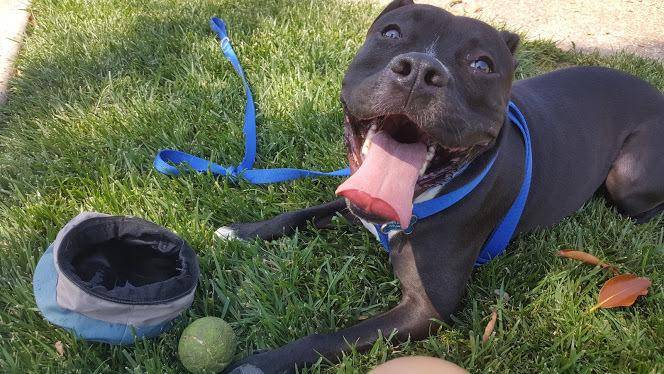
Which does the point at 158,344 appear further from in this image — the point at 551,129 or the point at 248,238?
the point at 551,129

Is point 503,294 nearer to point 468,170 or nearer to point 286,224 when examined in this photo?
point 468,170

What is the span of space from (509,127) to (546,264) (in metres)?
0.65

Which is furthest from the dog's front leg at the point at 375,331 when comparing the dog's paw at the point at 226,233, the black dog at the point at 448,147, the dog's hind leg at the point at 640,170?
the dog's hind leg at the point at 640,170

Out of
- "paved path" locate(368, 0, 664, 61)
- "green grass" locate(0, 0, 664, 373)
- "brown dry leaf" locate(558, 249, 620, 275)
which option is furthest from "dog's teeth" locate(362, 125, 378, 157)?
"paved path" locate(368, 0, 664, 61)

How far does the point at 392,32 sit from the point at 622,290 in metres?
1.46

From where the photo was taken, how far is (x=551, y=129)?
286 centimetres

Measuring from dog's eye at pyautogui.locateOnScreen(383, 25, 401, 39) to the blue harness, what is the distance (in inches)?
24.8

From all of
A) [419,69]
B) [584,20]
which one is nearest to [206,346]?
[419,69]

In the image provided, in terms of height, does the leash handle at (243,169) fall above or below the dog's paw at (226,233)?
above

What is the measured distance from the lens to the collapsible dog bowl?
2.04 metres

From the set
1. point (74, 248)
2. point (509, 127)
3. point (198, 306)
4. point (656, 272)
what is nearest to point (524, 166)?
point (509, 127)

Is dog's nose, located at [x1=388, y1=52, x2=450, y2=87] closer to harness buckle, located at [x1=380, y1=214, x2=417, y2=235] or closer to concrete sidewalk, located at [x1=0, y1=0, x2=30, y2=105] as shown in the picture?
harness buckle, located at [x1=380, y1=214, x2=417, y2=235]

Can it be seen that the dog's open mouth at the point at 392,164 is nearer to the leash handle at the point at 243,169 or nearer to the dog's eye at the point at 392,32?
the dog's eye at the point at 392,32

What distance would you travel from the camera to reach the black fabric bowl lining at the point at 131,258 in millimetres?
2133
